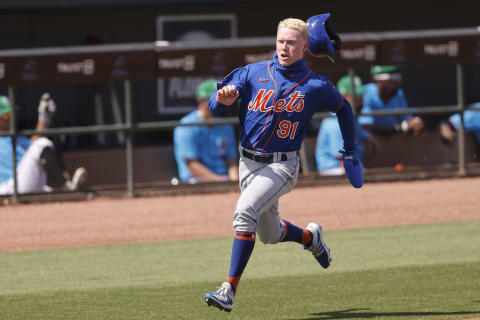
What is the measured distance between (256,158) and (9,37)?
31.2ft

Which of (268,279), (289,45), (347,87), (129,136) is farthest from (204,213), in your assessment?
(289,45)

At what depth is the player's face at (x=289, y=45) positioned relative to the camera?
228 inches

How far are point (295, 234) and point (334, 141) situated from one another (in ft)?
18.5

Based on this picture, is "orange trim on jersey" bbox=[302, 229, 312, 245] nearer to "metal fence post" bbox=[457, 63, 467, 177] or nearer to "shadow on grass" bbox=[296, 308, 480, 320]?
"shadow on grass" bbox=[296, 308, 480, 320]

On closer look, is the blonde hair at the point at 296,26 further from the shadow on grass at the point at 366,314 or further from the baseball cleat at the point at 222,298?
the shadow on grass at the point at 366,314

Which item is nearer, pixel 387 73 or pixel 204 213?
pixel 204 213

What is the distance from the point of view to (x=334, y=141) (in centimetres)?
1195

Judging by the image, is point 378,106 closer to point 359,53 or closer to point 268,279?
point 359,53

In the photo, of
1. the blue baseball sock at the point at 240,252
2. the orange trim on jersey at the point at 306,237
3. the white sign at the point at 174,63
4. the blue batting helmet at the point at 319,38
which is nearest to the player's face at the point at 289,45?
the blue batting helmet at the point at 319,38

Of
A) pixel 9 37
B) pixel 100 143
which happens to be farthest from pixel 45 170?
pixel 9 37

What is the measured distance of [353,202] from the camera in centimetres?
1105

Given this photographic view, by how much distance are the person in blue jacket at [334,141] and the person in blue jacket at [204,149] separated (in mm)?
1074

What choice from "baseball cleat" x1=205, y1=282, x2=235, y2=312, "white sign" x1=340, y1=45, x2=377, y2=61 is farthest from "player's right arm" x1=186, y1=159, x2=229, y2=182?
"baseball cleat" x1=205, y1=282, x2=235, y2=312

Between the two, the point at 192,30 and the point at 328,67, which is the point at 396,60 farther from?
the point at 192,30
